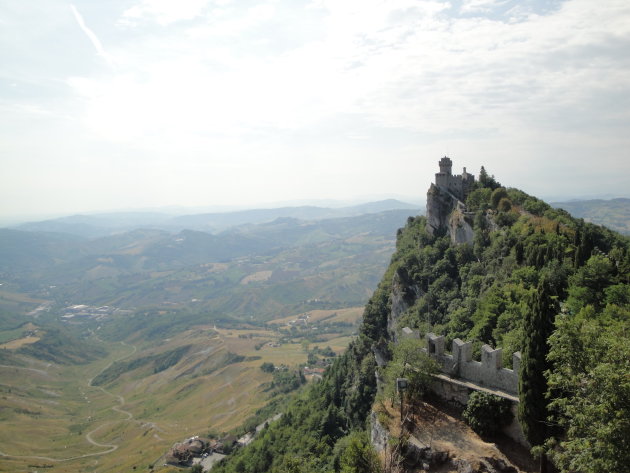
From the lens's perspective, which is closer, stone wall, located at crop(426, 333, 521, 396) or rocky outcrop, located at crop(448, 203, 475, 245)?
stone wall, located at crop(426, 333, 521, 396)

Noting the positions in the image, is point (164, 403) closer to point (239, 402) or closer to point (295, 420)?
point (239, 402)

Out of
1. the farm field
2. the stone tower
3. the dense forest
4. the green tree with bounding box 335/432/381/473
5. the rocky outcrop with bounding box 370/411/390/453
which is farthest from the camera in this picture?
the farm field

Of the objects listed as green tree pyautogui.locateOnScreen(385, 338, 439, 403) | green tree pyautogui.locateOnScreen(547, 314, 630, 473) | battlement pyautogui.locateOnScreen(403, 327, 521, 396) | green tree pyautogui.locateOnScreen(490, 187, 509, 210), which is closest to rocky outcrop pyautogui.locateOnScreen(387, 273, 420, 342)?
green tree pyautogui.locateOnScreen(490, 187, 509, 210)

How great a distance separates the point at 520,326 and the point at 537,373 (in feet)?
40.3

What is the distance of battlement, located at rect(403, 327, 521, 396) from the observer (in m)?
24.1

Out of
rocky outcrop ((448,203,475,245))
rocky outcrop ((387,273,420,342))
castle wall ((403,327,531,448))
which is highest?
rocky outcrop ((448,203,475,245))

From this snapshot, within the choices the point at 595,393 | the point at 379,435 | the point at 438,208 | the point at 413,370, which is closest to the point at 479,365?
the point at 413,370

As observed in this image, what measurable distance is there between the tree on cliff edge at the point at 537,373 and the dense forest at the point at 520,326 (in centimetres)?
5

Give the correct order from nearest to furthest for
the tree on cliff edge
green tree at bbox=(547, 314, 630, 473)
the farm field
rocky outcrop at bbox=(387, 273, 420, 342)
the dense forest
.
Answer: green tree at bbox=(547, 314, 630, 473) < the dense forest < the tree on cliff edge < rocky outcrop at bbox=(387, 273, 420, 342) < the farm field

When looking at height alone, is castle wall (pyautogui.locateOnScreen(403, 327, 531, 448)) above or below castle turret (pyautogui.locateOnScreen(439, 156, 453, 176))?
below

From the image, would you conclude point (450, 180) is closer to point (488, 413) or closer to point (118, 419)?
point (488, 413)

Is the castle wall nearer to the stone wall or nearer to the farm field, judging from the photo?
the stone wall

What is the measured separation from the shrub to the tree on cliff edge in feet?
7.82

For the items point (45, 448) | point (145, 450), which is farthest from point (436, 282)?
point (45, 448)
